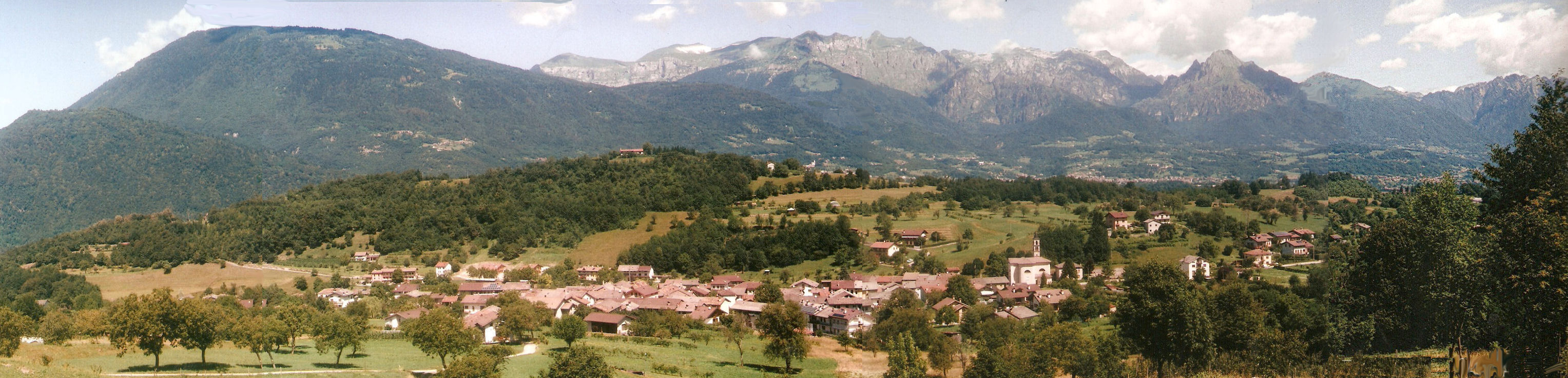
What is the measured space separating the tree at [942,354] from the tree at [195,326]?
19261mm

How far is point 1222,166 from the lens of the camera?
7042 inches

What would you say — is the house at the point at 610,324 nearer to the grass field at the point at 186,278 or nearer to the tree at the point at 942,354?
the tree at the point at 942,354

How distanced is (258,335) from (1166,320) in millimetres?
23505

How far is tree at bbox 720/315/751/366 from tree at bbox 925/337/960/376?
20.4 ft

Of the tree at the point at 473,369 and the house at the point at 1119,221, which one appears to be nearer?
the tree at the point at 473,369

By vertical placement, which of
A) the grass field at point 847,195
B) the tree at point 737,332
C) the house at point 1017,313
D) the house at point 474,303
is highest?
the grass field at point 847,195

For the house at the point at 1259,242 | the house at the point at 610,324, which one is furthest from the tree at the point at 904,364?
the house at the point at 1259,242

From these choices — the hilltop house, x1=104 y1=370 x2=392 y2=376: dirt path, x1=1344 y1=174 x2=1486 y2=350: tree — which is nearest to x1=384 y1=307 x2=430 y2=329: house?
x1=104 y1=370 x2=392 y2=376: dirt path

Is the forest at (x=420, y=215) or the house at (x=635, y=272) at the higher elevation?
the forest at (x=420, y=215)

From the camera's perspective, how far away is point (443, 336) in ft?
69.1

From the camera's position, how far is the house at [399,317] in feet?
116

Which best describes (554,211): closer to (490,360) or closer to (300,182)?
(490,360)

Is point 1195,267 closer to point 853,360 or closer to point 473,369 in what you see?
point 853,360

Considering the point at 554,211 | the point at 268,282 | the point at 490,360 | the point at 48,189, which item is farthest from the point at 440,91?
the point at 490,360
